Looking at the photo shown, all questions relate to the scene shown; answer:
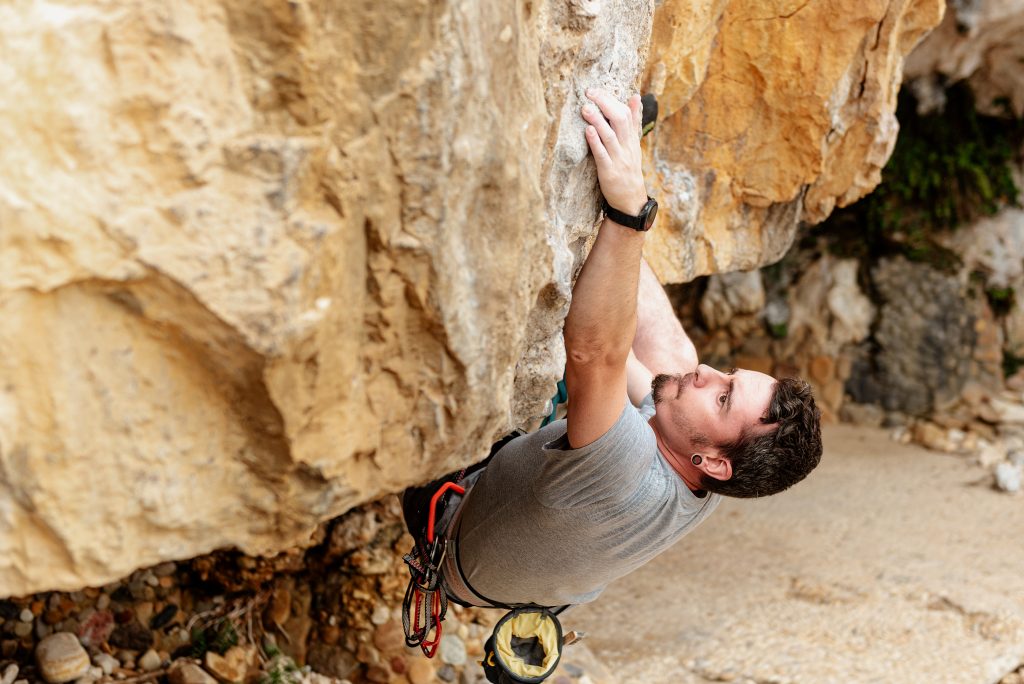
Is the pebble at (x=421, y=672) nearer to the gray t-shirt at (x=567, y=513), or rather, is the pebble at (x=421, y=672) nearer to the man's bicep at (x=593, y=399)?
the gray t-shirt at (x=567, y=513)

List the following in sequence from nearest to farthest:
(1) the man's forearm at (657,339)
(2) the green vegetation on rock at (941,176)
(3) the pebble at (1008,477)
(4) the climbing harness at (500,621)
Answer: (4) the climbing harness at (500,621) → (1) the man's forearm at (657,339) → (3) the pebble at (1008,477) → (2) the green vegetation on rock at (941,176)

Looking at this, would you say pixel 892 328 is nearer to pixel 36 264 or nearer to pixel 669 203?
pixel 669 203

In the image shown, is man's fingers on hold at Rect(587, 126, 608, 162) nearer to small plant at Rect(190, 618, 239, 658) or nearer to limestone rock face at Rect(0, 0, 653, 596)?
limestone rock face at Rect(0, 0, 653, 596)

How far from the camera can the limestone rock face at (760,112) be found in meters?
3.13

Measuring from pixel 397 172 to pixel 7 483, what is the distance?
0.65 m

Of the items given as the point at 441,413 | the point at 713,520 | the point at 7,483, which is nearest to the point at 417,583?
the point at 441,413

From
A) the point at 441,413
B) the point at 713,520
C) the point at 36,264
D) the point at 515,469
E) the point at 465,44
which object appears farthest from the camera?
the point at 713,520

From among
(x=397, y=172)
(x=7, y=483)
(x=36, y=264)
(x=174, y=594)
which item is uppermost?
(x=397, y=172)

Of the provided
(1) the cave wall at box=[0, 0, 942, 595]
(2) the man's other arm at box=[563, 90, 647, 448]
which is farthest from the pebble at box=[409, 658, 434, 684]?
(1) the cave wall at box=[0, 0, 942, 595]

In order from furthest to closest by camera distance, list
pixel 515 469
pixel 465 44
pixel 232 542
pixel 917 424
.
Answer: pixel 917 424, pixel 515 469, pixel 232 542, pixel 465 44

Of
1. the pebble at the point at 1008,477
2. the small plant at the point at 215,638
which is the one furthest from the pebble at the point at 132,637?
the pebble at the point at 1008,477

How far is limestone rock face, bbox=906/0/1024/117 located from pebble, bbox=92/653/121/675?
4.68 metres

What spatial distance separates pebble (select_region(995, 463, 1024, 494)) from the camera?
538 cm

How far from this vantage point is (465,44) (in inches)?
54.6
